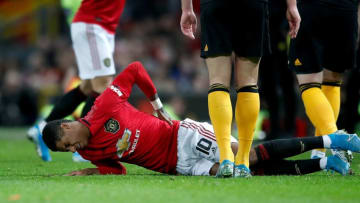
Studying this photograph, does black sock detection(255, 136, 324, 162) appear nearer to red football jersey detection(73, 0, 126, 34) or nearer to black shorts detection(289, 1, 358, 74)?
black shorts detection(289, 1, 358, 74)

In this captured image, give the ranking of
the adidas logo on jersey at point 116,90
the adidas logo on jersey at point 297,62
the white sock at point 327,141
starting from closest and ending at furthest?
the white sock at point 327,141 < the adidas logo on jersey at point 116,90 < the adidas logo on jersey at point 297,62

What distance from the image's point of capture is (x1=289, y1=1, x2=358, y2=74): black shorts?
223 inches

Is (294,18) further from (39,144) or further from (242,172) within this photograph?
(39,144)

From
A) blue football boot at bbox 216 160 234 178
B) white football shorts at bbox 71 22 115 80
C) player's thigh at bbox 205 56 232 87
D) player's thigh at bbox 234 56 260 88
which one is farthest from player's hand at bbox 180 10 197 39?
white football shorts at bbox 71 22 115 80

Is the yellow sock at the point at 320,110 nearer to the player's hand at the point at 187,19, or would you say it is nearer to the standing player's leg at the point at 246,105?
the standing player's leg at the point at 246,105

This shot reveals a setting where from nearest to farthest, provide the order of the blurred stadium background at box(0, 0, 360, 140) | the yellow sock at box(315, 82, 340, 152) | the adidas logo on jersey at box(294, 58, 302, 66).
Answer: the adidas logo on jersey at box(294, 58, 302, 66) → the yellow sock at box(315, 82, 340, 152) → the blurred stadium background at box(0, 0, 360, 140)

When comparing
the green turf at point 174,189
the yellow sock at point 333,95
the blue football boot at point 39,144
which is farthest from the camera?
the blue football boot at point 39,144

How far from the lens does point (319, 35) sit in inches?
227

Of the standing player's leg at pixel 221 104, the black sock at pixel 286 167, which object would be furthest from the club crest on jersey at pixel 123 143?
the black sock at pixel 286 167

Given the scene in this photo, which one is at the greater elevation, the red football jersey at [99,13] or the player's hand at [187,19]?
the player's hand at [187,19]

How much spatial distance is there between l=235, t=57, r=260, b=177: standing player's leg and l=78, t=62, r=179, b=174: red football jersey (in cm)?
64

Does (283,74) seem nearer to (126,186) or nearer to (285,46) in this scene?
(285,46)

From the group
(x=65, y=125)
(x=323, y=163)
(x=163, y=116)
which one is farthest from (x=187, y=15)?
(x=323, y=163)

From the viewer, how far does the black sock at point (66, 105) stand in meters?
7.59
